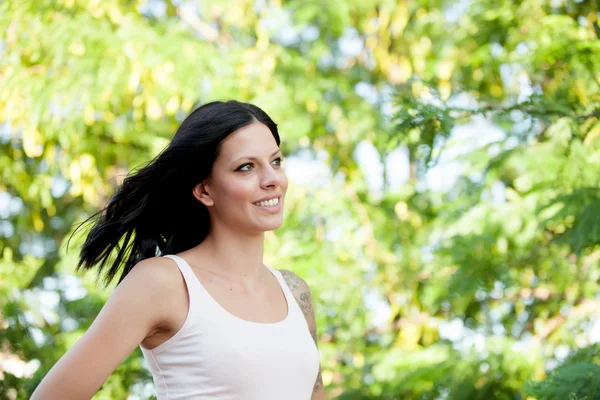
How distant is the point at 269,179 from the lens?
1.87 metres

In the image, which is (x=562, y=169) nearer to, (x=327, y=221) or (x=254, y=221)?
(x=254, y=221)

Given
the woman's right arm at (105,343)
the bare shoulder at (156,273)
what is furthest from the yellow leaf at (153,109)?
the woman's right arm at (105,343)

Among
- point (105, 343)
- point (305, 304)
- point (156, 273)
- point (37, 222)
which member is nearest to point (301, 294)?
point (305, 304)

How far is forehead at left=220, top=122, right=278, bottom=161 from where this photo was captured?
1.89 m

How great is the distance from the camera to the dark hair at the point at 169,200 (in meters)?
1.91

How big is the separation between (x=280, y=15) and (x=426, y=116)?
2.78m

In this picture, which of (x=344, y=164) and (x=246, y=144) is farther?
(x=344, y=164)

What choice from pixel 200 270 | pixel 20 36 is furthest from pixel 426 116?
pixel 20 36

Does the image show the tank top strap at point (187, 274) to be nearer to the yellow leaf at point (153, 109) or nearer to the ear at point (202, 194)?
the ear at point (202, 194)

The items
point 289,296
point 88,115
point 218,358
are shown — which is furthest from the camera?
point 88,115

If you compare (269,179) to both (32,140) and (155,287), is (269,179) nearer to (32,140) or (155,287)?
(155,287)

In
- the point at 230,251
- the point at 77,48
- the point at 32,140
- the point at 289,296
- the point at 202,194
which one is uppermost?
the point at 202,194

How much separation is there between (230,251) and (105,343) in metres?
0.41

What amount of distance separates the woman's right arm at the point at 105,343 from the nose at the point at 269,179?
0.36m
